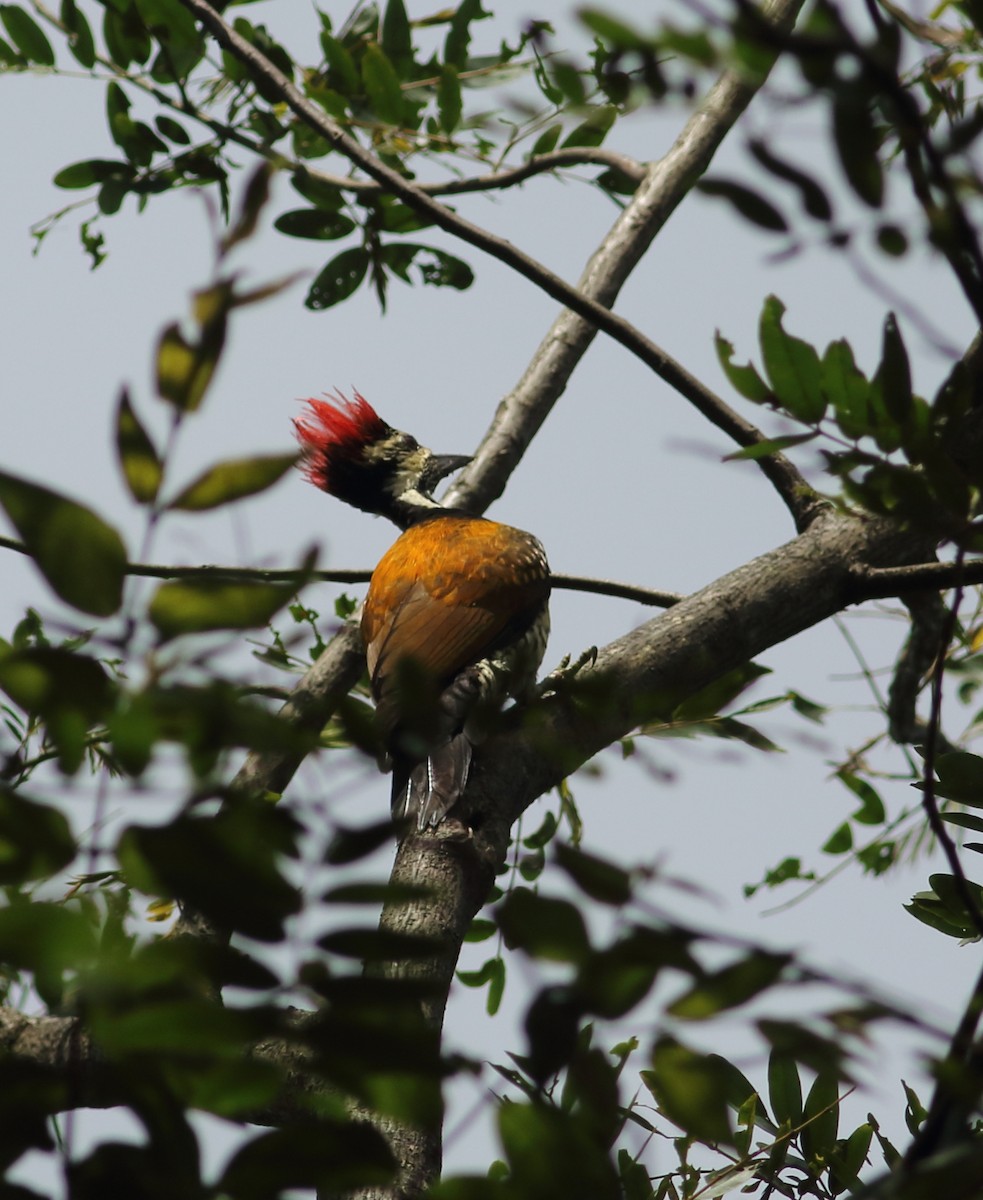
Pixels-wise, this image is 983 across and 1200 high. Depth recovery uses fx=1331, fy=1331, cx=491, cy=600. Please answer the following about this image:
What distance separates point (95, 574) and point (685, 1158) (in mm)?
1844

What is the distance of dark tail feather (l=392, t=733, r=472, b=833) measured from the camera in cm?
281

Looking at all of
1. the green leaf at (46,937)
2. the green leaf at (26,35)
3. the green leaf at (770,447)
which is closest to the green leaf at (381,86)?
the green leaf at (26,35)

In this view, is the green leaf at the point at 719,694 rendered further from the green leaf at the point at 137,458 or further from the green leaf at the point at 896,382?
the green leaf at the point at 137,458

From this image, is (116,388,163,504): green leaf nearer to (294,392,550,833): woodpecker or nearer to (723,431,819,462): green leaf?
(723,431,819,462): green leaf

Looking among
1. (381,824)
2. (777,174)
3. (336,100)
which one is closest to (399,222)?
(336,100)

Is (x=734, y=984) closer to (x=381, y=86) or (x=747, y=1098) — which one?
(x=747, y=1098)

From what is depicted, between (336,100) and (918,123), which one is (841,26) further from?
(336,100)

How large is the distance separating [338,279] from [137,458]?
10.4 ft

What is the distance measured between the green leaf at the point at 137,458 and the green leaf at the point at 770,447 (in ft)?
2.30

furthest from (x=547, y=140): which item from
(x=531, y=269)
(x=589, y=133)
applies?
(x=531, y=269)

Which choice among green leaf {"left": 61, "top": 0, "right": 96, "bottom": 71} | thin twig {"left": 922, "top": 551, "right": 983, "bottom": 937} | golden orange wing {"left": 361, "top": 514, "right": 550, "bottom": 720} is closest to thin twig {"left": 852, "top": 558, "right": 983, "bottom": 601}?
thin twig {"left": 922, "top": 551, "right": 983, "bottom": 937}

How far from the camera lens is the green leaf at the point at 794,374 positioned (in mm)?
1541

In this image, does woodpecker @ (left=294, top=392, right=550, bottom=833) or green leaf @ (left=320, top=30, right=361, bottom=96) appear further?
woodpecker @ (left=294, top=392, right=550, bottom=833)

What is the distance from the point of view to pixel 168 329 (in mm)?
921
